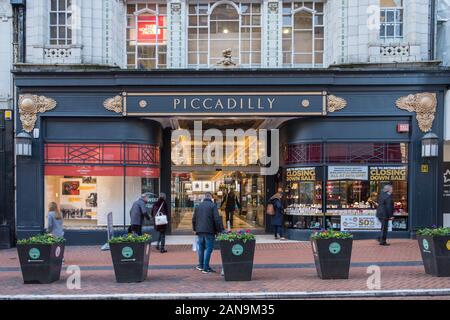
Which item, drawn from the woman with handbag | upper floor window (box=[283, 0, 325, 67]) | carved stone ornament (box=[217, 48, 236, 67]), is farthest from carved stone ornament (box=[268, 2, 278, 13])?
the woman with handbag

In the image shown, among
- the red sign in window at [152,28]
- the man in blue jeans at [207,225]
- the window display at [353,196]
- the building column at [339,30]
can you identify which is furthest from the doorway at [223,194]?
the man in blue jeans at [207,225]

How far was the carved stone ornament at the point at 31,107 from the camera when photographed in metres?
16.3

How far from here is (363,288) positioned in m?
9.78

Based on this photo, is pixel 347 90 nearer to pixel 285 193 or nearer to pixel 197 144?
pixel 285 193

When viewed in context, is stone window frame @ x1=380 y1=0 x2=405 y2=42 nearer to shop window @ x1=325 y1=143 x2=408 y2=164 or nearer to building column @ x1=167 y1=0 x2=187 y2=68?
shop window @ x1=325 y1=143 x2=408 y2=164

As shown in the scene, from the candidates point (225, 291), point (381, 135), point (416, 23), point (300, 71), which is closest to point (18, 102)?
point (300, 71)

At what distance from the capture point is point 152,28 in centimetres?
1756

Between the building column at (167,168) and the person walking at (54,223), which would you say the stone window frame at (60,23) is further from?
the person walking at (54,223)

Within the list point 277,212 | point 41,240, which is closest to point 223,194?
point 277,212

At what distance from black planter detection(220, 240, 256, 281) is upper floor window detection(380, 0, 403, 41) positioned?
9.56 m

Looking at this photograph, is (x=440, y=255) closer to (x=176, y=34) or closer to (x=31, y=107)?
(x=176, y=34)

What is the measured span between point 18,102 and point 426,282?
12.7 metres

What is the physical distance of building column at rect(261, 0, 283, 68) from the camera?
17312 millimetres

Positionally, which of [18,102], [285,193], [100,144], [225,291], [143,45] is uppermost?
[143,45]
